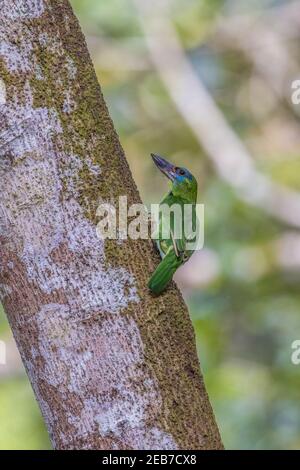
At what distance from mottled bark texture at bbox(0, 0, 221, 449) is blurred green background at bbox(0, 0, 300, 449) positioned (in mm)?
3370

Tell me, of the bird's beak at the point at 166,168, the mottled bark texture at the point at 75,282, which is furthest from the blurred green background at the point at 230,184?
the mottled bark texture at the point at 75,282

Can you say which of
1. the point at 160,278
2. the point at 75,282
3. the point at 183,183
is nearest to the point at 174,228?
the point at 183,183

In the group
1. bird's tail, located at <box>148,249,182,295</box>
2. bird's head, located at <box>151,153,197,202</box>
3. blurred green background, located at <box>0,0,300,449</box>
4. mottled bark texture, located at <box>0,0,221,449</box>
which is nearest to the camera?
mottled bark texture, located at <box>0,0,221,449</box>

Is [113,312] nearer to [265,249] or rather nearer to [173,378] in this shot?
[173,378]

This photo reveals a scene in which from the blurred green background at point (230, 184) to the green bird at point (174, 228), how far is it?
2.82 metres

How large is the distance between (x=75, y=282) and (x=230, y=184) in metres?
4.57

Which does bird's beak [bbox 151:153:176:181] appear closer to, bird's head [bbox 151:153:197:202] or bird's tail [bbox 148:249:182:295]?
bird's head [bbox 151:153:197:202]

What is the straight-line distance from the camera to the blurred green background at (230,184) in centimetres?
598

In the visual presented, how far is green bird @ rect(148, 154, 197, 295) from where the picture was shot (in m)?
2.14

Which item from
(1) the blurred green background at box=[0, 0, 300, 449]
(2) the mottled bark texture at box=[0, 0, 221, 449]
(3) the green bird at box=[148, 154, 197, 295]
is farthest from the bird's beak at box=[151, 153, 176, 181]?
(1) the blurred green background at box=[0, 0, 300, 449]

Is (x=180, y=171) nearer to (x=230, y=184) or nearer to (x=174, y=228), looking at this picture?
(x=174, y=228)
